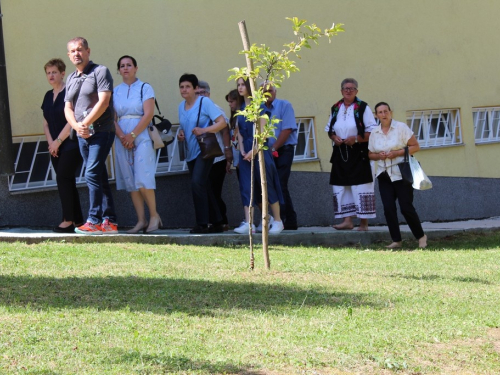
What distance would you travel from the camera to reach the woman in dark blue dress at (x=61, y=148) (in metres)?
10.0

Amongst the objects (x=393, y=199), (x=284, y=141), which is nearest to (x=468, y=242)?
(x=393, y=199)

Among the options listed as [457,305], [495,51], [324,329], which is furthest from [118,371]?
[495,51]

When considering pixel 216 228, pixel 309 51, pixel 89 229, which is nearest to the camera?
pixel 89 229

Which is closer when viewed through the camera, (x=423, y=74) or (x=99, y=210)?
(x=99, y=210)

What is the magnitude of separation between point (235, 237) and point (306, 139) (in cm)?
433

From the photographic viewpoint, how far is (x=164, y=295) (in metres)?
6.77

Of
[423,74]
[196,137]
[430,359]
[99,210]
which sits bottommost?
[430,359]

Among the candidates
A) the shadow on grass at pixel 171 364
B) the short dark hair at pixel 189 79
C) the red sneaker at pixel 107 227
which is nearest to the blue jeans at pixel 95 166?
the red sneaker at pixel 107 227

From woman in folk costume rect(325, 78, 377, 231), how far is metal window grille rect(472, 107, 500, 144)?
19.3ft

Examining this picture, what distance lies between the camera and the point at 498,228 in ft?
46.4

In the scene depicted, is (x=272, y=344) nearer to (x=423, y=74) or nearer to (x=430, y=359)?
(x=430, y=359)

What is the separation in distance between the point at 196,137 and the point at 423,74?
21.6ft

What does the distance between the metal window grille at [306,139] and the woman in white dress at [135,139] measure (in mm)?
4260

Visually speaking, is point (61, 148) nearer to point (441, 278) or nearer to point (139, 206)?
point (139, 206)
